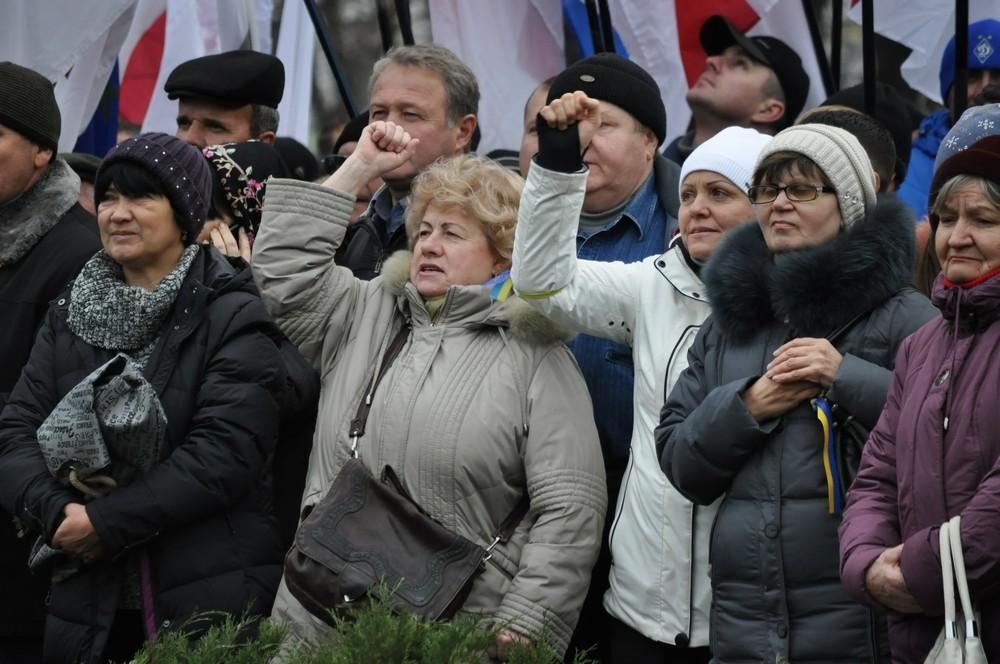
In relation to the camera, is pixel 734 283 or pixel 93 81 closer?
pixel 734 283

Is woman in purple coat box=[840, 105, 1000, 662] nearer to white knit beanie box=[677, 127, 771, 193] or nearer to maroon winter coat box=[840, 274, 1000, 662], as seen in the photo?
maroon winter coat box=[840, 274, 1000, 662]

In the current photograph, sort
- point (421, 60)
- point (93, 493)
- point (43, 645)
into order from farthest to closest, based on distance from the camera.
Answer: point (421, 60)
point (43, 645)
point (93, 493)

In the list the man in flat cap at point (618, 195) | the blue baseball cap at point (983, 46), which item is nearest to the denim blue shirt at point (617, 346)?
the man in flat cap at point (618, 195)

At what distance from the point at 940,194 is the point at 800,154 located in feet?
1.72

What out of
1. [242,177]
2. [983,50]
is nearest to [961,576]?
[242,177]

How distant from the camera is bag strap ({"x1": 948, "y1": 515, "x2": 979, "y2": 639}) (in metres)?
3.38

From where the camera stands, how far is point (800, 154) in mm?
4297

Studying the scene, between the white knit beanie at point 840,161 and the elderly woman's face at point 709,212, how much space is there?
0.38m

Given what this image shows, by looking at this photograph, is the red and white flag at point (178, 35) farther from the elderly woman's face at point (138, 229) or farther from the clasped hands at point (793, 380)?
the clasped hands at point (793, 380)

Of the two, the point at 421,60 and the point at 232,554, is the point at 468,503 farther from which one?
the point at 421,60

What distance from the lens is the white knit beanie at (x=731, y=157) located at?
471cm

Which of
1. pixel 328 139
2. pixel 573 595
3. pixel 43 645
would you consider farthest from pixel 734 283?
pixel 328 139

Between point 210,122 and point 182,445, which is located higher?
point 210,122

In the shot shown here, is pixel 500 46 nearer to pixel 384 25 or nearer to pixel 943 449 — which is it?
pixel 384 25
